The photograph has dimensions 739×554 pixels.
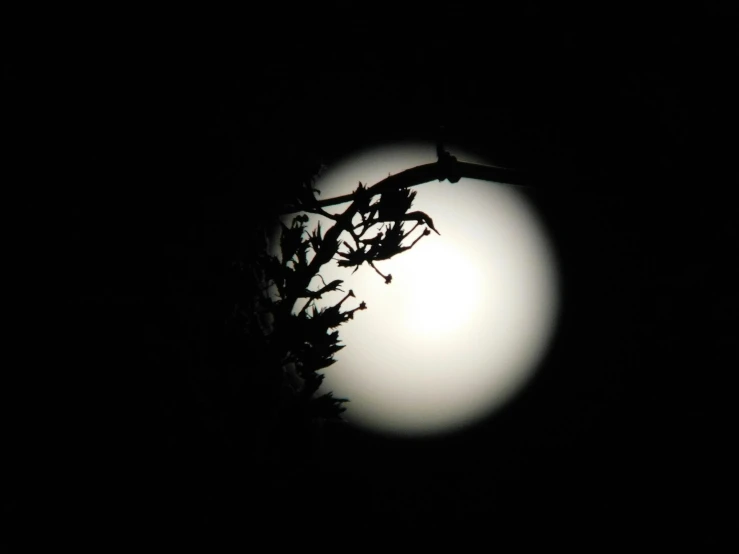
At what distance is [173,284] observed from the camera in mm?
2215

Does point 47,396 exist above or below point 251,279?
below

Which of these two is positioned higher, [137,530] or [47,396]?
[47,396]

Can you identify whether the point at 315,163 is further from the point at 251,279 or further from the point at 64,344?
the point at 64,344

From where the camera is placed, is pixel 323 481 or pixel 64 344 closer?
pixel 64 344

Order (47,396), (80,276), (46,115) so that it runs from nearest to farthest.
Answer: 1. (47,396)
2. (80,276)
3. (46,115)

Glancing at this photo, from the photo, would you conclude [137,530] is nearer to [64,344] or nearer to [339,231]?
[64,344]

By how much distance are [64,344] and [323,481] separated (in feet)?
4.30

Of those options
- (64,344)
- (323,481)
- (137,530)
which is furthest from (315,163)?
(137,530)

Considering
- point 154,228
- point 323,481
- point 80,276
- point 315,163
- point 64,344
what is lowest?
point 323,481

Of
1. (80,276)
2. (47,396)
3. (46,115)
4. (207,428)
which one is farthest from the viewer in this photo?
(46,115)

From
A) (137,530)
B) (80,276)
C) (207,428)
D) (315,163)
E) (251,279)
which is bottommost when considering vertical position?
(137,530)

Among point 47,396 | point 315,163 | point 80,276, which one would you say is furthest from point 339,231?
point 47,396

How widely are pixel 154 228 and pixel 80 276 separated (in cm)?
38

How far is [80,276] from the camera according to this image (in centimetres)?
227
